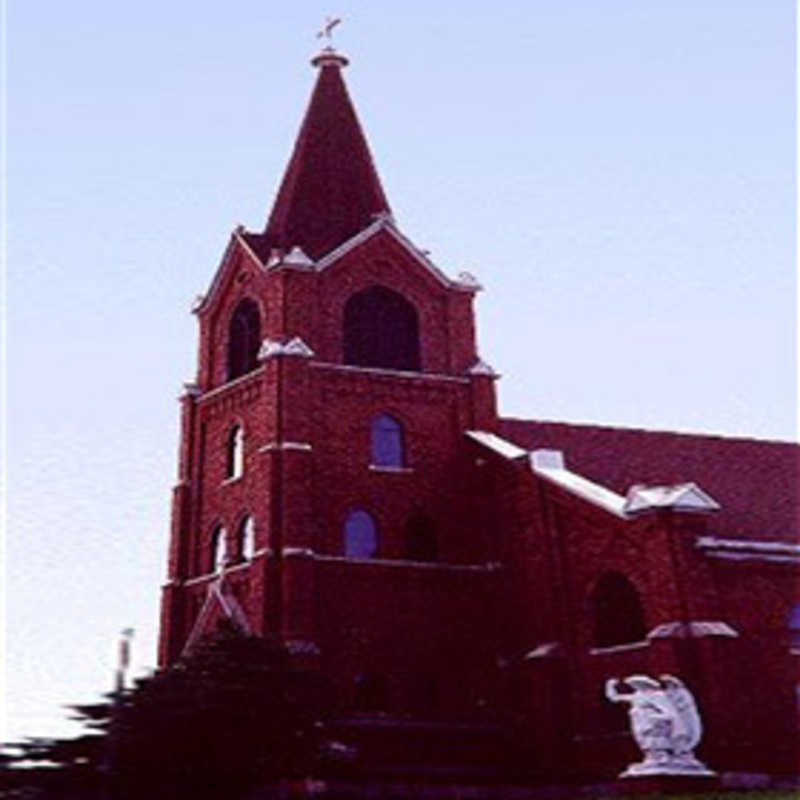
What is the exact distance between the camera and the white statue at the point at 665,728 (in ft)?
Result: 93.8

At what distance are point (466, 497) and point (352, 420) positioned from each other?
3.59m

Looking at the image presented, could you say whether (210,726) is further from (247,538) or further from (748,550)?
(748,550)

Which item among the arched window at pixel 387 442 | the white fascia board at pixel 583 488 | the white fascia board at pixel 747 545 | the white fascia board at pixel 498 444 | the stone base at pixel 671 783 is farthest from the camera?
the arched window at pixel 387 442

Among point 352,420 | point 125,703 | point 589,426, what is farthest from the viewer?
point 589,426

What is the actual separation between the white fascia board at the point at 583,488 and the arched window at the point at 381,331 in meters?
4.79

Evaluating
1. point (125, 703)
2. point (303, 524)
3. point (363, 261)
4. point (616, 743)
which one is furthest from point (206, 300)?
point (125, 703)

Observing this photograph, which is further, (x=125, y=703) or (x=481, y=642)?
(x=481, y=642)

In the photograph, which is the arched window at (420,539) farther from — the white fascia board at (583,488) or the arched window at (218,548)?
the arched window at (218,548)

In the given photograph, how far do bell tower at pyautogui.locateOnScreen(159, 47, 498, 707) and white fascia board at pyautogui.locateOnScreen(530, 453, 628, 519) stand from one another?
262 centimetres

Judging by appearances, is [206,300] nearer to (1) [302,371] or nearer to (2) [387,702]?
(1) [302,371]

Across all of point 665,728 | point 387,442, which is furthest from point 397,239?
point 665,728

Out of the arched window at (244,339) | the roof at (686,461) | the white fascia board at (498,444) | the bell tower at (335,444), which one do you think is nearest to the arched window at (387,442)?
the bell tower at (335,444)

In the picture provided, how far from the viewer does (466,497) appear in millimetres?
38250

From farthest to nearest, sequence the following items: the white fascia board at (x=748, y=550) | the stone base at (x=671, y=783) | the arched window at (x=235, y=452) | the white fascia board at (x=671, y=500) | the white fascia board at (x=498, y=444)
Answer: the arched window at (x=235, y=452) → the white fascia board at (x=498, y=444) → the white fascia board at (x=748, y=550) → the white fascia board at (x=671, y=500) → the stone base at (x=671, y=783)
